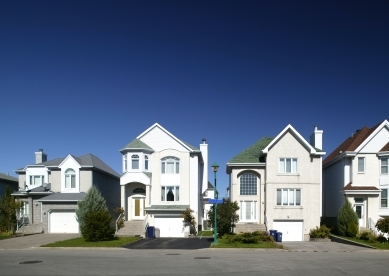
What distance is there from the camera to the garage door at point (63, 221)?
36.2 m

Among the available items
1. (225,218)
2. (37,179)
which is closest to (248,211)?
(225,218)

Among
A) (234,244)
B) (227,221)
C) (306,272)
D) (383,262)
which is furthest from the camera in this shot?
(227,221)

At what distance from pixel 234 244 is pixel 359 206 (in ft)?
47.5

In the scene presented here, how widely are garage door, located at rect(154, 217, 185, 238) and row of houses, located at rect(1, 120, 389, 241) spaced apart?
0.31ft

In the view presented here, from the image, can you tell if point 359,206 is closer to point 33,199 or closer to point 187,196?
point 187,196

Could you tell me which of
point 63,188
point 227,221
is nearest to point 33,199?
point 63,188

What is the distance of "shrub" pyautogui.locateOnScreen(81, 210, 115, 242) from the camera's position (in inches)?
1087

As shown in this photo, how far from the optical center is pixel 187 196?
120 ft

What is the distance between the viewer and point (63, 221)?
36375 millimetres

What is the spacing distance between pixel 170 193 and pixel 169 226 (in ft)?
10.6

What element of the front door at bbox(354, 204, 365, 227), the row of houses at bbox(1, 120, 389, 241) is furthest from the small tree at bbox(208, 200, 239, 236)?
the front door at bbox(354, 204, 365, 227)

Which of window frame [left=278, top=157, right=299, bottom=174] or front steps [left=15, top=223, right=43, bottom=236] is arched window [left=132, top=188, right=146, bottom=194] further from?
window frame [left=278, top=157, right=299, bottom=174]

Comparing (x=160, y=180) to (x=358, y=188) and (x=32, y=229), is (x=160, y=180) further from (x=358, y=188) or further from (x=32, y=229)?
(x=358, y=188)

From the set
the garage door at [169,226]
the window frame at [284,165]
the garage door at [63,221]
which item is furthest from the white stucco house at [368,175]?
the garage door at [63,221]
